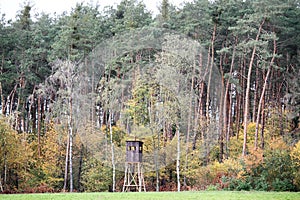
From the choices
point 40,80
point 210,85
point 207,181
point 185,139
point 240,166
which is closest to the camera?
point 240,166

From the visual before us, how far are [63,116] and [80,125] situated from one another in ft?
4.19

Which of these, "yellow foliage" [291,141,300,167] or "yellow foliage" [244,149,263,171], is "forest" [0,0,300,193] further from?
"yellow foliage" [291,141,300,167]

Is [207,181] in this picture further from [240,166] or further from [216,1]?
[216,1]

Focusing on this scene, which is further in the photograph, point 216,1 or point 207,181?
point 216,1

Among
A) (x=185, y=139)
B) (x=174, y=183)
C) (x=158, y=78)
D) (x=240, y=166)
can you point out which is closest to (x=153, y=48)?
(x=158, y=78)

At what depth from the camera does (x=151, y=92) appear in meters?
28.6

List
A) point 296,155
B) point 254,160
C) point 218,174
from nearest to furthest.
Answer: point 296,155 → point 254,160 → point 218,174

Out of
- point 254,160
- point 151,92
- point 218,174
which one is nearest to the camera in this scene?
point 254,160

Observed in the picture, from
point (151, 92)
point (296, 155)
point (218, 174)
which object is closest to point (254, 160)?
point (296, 155)

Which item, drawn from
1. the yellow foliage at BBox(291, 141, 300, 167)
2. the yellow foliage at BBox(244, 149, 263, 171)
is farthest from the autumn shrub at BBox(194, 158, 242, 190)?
the yellow foliage at BBox(291, 141, 300, 167)

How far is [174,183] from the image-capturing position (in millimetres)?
30453

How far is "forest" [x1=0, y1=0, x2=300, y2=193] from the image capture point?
27.1 m

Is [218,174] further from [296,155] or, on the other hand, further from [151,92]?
[151,92]

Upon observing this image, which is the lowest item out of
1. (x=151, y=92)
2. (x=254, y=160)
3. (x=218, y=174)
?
(x=218, y=174)
